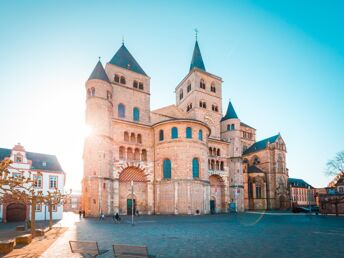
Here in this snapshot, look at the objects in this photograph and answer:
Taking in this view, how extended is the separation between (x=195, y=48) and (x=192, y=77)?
1160 cm

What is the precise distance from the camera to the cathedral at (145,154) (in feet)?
115

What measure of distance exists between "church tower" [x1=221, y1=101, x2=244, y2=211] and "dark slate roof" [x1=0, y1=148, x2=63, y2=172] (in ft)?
105

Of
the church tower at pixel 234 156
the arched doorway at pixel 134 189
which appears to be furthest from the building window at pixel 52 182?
the church tower at pixel 234 156

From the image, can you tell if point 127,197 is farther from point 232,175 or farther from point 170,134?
point 232,175

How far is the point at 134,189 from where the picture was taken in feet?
127

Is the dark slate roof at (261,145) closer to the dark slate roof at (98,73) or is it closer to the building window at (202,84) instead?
the building window at (202,84)

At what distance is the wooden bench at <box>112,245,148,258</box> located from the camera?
297 inches

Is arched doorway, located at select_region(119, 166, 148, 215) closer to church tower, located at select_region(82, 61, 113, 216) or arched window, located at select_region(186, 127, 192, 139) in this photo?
church tower, located at select_region(82, 61, 113, 216)

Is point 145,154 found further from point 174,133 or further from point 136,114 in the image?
point 136,114

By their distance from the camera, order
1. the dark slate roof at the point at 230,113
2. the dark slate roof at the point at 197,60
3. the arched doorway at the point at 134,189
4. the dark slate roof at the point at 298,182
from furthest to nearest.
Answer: the dark slate roof at the point at 298,182
the dark slate roof at the point at 197,60
the dark slate roof at the point at 230,113
the arched doorway at the point at 134,189

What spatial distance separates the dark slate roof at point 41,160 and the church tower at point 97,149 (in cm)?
757

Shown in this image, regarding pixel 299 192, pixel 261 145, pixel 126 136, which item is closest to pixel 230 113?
pixel 261 145

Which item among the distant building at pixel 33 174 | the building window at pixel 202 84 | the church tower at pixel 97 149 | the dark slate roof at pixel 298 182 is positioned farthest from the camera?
the dark slate roof at pixel 298 182

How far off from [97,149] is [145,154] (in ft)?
28.8
